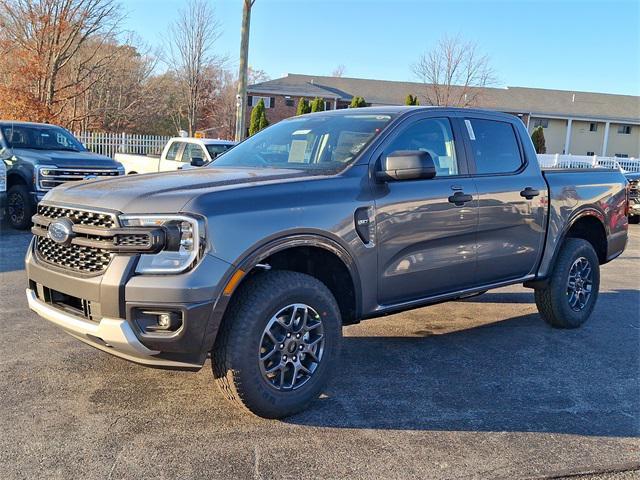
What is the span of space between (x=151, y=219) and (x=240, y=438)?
4.34ft

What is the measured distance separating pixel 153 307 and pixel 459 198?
2477 mm

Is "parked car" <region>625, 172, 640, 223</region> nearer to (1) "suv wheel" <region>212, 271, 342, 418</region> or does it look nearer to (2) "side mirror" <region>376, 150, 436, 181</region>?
(2) "side mirror" <region>376, 150, 436, 181</region>

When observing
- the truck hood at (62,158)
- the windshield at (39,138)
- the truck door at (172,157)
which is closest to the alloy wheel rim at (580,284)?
the truck hood at (62,158)

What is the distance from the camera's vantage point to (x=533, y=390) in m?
4.22

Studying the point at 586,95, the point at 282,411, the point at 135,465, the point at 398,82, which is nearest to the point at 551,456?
the point at 282,411

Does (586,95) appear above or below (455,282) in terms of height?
above

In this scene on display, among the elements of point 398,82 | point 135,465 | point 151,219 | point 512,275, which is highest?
point 398,82

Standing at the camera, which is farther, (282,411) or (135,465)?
(282,411)

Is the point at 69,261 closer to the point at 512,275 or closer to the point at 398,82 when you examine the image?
the point at 512,275

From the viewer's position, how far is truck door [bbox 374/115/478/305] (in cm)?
405

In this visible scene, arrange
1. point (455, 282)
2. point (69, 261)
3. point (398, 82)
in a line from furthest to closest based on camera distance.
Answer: point (398, 82) → point (455, 282) → point (69, 261)

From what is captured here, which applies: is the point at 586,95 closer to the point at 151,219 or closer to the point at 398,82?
the point at 398,82

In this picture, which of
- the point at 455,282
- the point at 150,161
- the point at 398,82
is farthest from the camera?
the point at 398,82

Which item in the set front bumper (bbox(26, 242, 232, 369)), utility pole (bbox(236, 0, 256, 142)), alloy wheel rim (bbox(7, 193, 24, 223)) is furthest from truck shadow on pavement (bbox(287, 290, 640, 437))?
utility pole (bbox(236, 0, 256, 142))
